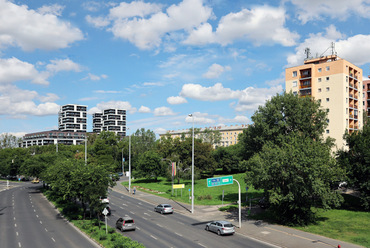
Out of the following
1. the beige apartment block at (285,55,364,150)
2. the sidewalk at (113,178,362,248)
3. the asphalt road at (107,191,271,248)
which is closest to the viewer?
the sidewalk at (113,178,362,248)

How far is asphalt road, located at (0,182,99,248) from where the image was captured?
27.8 m

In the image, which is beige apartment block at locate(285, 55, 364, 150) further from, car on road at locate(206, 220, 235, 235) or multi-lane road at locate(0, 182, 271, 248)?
multi-lane road at locate(0, 182, 271, 248)

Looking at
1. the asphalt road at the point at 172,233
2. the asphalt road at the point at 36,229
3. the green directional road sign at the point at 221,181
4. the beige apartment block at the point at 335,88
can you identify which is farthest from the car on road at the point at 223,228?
the beige apartment block at the point at 335,88

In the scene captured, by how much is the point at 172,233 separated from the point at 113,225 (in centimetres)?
835

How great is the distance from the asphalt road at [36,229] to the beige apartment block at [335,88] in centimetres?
5577

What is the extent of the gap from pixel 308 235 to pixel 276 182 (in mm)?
6390

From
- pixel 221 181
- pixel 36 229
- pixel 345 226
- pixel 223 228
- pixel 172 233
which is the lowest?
pixel 36 229

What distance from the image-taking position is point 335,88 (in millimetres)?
66562

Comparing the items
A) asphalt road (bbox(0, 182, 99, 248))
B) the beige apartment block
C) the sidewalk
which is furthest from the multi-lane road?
the beige apartment block

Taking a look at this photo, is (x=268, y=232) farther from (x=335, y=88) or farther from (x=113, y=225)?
(x=335, y=88)

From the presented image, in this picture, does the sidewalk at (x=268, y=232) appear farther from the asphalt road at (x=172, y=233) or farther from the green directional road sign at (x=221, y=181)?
the green directional road sign at (x=221, y=181)

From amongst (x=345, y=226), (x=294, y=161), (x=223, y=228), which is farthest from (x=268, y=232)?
(x=345, y=226)

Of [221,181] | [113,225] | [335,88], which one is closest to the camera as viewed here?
[113,225]

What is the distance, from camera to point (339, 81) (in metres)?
65.9
